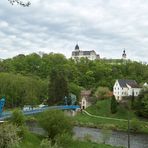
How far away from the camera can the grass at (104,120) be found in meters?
55.2

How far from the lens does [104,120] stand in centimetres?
6072

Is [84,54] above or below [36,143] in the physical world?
above

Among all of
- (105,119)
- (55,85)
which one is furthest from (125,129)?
(55,85)

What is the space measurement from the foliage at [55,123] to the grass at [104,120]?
66.0 feet

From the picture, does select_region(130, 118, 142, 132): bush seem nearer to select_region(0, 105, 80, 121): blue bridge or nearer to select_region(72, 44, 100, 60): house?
select_region(0, 105, 80, 121): blue bridge

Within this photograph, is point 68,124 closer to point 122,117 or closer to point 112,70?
point 122,117

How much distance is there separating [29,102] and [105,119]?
50.8 ft

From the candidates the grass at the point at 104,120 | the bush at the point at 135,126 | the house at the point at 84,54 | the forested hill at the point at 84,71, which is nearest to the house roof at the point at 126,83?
the forested hill at the point at 84,71

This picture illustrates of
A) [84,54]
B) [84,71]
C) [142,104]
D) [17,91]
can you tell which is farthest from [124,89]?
[84,54]

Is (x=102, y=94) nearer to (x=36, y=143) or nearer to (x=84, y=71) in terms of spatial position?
(x=84, y=71)

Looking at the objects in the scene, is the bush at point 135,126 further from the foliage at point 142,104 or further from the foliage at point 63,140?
the foliage at point 63,140

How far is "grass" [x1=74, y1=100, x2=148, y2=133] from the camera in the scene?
55188mm

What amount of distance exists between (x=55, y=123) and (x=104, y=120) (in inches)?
1082

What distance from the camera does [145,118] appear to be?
61219 mm
